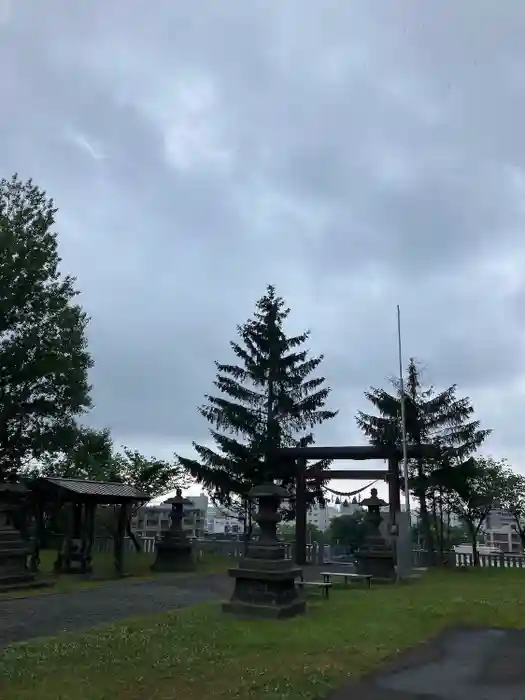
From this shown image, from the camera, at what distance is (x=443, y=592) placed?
13672 mm

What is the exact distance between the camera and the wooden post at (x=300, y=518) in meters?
20.7

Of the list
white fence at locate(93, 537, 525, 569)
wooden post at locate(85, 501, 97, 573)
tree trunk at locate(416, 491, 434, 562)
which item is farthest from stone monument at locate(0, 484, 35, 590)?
tree trunk at locate(416, 491, 434, 562)

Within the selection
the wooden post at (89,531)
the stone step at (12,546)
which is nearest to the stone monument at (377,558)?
the wooden post at (89,531)

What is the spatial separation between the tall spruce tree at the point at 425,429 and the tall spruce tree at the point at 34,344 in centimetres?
1128

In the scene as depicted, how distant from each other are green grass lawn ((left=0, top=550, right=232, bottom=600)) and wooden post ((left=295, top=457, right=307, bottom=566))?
2406mm

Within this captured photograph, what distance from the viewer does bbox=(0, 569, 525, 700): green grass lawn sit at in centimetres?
555

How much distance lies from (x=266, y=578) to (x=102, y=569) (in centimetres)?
921

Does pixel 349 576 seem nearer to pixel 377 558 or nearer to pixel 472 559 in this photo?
pixel 377 558

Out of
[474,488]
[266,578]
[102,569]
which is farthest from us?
[474,488]

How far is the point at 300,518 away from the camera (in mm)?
20625

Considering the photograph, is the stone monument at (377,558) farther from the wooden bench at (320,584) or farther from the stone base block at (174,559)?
the stone base block at (174,559)

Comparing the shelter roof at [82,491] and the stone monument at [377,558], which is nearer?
the shelter roof at [82,491]

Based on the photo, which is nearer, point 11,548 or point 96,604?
point 96,604

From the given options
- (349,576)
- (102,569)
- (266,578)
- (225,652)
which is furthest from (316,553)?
(225,652)
